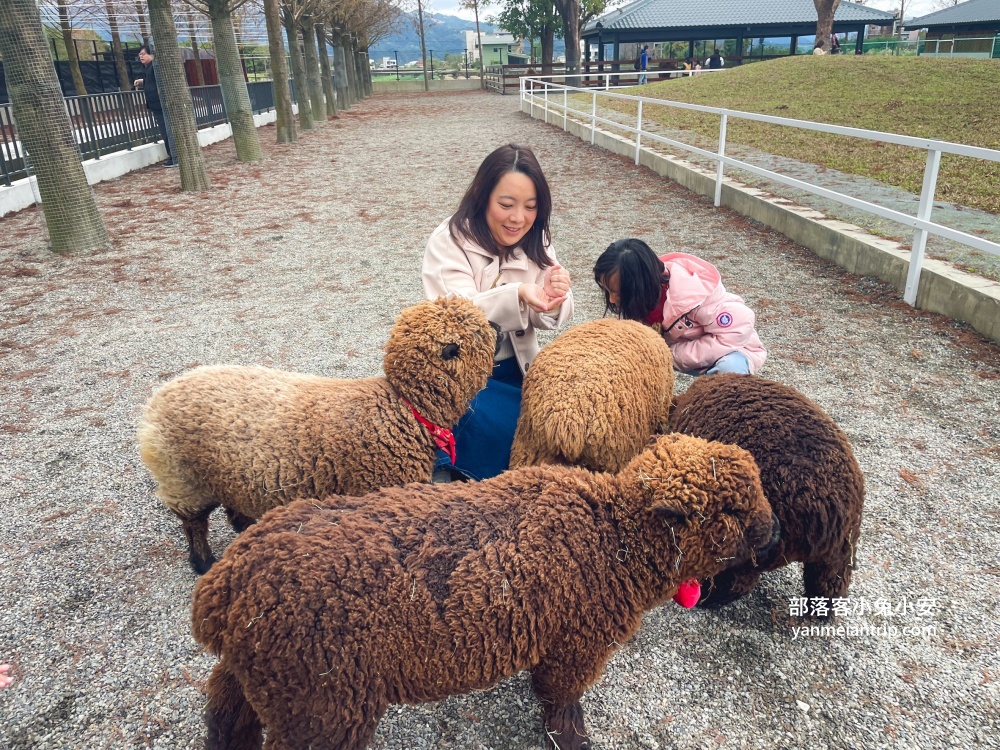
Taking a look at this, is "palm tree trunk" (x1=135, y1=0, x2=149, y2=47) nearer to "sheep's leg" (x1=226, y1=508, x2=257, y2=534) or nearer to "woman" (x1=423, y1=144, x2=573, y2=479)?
"woman" (x1=423, y1=144, x2=573, y2=479)

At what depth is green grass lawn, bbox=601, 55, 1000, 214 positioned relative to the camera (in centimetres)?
979

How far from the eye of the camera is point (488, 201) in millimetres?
3299

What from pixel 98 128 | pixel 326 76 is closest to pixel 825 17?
pixel 326 76

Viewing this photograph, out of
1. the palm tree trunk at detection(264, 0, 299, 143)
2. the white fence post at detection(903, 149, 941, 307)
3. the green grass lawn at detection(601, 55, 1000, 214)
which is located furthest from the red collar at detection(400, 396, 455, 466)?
the palm tree trunk at detection(264, 0, 299, 143)

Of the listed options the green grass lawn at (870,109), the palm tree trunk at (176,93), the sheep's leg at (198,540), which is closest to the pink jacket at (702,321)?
the sheep's leg at (198,540)

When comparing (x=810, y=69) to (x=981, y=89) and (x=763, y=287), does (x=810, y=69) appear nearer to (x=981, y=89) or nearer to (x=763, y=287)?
(x=981, y=89)

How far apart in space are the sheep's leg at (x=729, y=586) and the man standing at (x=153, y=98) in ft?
46.2

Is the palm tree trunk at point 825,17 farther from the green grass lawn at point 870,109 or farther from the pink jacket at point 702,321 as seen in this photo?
the pink jacket at point 702,321

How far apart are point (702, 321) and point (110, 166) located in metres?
13.7

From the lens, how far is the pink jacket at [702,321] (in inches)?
146

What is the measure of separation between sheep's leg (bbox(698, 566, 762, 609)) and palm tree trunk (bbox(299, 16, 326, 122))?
82.4ft

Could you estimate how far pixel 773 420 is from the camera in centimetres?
254

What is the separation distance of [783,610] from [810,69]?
23696mm

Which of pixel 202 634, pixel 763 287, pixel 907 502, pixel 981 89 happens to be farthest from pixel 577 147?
pixel 202 634
